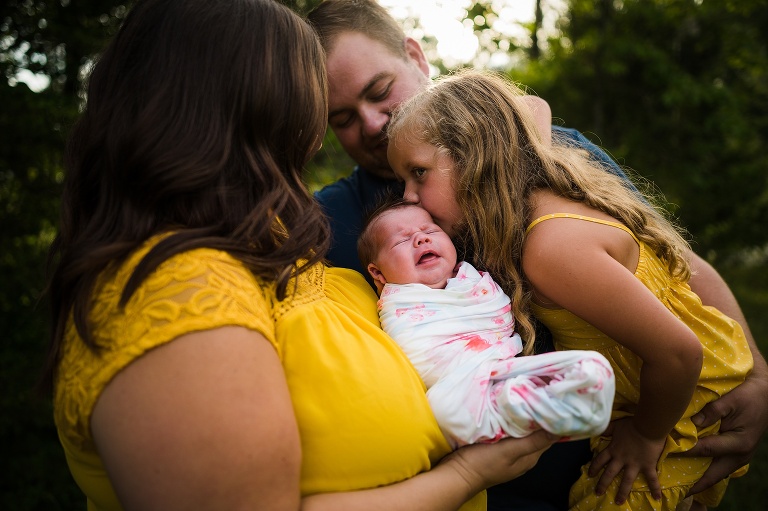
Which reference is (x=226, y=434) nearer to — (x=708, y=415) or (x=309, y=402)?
(x=309, y=402)

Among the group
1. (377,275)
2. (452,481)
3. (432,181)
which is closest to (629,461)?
(452,481)

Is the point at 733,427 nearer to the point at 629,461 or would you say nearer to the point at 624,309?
the point at 629,461

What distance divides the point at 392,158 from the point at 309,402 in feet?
4.19

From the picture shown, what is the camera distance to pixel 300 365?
1.48 meters

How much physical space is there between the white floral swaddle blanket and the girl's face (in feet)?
1.16

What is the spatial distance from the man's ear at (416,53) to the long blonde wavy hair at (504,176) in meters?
0.82

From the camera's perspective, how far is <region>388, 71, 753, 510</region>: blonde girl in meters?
1.91

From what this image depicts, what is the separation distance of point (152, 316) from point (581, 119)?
7292 mm

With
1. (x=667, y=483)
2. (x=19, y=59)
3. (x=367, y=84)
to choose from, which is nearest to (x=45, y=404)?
(x=19, y=59)

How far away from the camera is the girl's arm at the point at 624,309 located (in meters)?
1.87

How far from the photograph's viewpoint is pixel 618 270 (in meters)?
1.88

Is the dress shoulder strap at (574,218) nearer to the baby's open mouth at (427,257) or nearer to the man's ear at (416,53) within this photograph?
the baby's open mouth at (427,257)

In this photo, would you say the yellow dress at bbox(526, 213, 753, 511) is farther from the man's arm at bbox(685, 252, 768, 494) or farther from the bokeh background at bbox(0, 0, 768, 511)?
the bokeh background at bbox(0, 0, 768, 511)

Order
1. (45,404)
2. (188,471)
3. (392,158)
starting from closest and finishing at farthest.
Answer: (188,471) → (392,158) → (45,404)
